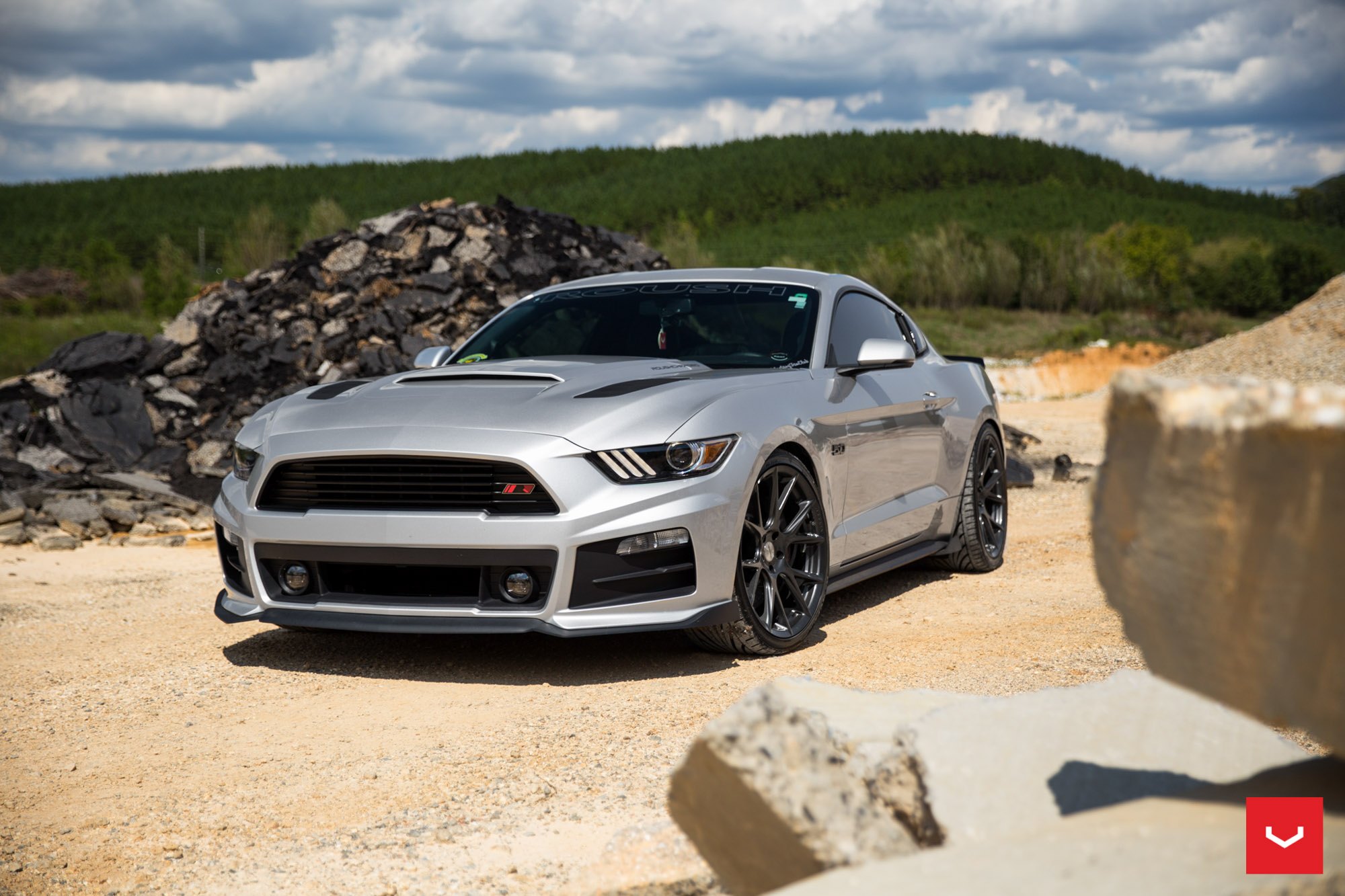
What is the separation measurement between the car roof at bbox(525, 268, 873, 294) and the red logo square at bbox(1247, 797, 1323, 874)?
447 cm

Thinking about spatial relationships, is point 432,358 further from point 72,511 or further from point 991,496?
point 72,511

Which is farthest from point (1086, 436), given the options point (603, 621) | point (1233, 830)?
point (1233, 830)

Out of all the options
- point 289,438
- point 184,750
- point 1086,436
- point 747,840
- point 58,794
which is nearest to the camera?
point 747,840

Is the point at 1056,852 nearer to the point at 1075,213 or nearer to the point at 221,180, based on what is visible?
the point at 1075,213

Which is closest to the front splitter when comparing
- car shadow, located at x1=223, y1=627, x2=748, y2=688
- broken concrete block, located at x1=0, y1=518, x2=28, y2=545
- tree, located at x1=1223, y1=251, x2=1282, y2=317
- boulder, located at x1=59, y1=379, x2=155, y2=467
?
car shadow, located at x1=223, y1=627, x2=748, y2=688

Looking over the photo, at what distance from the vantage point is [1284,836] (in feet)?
6.12

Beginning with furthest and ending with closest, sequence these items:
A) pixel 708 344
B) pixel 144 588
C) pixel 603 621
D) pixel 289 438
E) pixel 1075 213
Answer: pixel 1075 213 → pixel 144 588 → pixel 708 344 → pixel 289 438 → pixel 603 621

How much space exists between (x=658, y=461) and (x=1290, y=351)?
1736 cm

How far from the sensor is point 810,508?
5336 millimetres

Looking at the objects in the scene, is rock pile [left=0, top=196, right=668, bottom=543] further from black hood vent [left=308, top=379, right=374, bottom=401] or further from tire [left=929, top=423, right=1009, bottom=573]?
tire [left=929, top=423, right=1009, bottom=573]

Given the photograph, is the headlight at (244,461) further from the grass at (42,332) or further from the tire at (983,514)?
the grass at (42,332)

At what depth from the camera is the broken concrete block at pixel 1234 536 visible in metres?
1.67

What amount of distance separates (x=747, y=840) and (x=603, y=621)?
247cm

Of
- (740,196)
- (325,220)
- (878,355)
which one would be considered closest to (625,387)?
(878,355)
